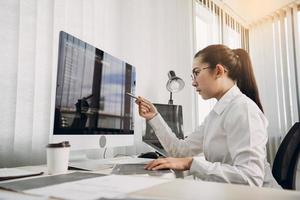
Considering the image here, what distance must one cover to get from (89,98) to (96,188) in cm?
55

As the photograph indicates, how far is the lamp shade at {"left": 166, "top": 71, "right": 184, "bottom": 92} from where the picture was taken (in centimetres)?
207

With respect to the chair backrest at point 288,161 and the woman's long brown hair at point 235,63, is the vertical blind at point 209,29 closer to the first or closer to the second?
the chair backrest at point 288,161

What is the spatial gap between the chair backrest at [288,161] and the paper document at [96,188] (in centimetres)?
108

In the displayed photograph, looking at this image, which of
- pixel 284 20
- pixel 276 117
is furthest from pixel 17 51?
pixel 284 20

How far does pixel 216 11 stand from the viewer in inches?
126

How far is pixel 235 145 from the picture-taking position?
98 centimetres

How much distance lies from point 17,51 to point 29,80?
0.13m

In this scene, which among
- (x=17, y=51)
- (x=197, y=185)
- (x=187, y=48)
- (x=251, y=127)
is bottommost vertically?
(x=197, y=185)

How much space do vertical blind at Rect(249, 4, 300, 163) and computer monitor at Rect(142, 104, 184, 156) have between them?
1935 mm

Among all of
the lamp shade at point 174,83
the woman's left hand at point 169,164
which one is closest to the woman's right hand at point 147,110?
the woman's left hand at point 169,164

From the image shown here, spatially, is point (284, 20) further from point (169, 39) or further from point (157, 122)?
point (157, 122)

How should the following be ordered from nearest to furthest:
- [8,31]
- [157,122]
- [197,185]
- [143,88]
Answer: [197,185]
[8,31]
[157,122]
[143,88]

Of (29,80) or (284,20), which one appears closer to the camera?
(29,80)

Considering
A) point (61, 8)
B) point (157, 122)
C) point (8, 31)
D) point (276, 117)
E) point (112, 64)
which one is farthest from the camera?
point (276, 117)
